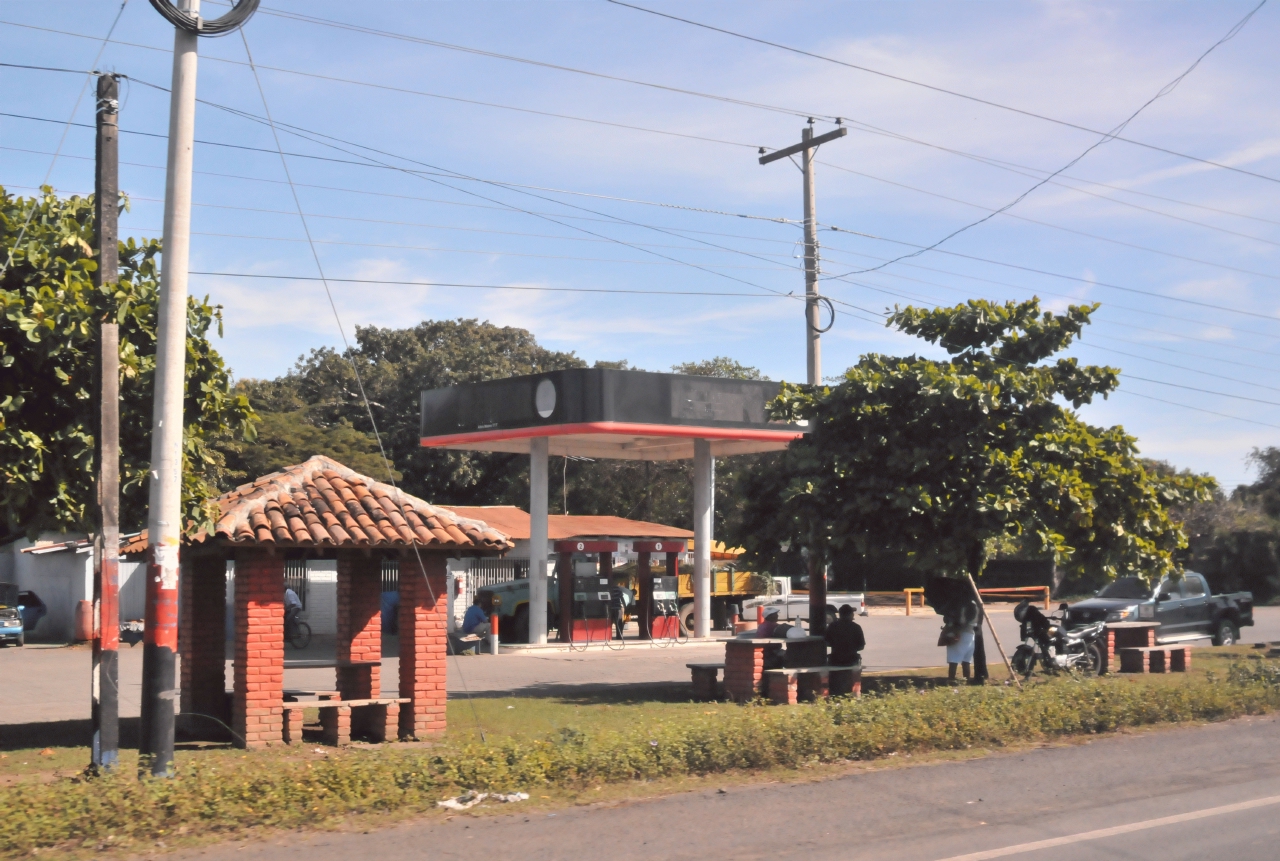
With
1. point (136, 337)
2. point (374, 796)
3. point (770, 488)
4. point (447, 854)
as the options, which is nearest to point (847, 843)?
point (447, 854)

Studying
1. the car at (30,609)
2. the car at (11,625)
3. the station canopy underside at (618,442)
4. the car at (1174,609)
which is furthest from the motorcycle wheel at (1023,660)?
the car at (30,609)

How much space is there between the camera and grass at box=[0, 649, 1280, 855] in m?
8.22

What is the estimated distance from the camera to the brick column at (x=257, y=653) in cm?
1291

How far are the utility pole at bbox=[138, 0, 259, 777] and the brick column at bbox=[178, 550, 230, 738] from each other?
4.87m

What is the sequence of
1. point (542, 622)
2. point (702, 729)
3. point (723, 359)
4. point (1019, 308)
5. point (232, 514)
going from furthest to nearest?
point (723, 359), point (542, 622), point (1019, 308), point (232, 514), point (702, 729)

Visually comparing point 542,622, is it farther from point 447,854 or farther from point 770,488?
point 447,854

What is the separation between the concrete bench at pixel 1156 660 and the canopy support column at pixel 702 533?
34.7ft

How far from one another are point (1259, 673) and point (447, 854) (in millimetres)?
13017

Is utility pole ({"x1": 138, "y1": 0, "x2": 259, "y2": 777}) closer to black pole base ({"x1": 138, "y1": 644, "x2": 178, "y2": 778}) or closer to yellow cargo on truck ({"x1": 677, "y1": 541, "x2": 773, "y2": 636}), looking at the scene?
black pole base ({"x1": 138, "y1": 644, "x2": 178, "y2": 778})

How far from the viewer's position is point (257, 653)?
42.5 feet

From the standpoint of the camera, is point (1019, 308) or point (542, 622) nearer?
point (1019, 308)

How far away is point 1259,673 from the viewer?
1652 cm

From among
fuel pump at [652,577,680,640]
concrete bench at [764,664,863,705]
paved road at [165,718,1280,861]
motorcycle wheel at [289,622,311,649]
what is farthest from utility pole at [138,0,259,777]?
fuel pump at [652,577,680,640]

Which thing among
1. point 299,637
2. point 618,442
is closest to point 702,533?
point 618,442
